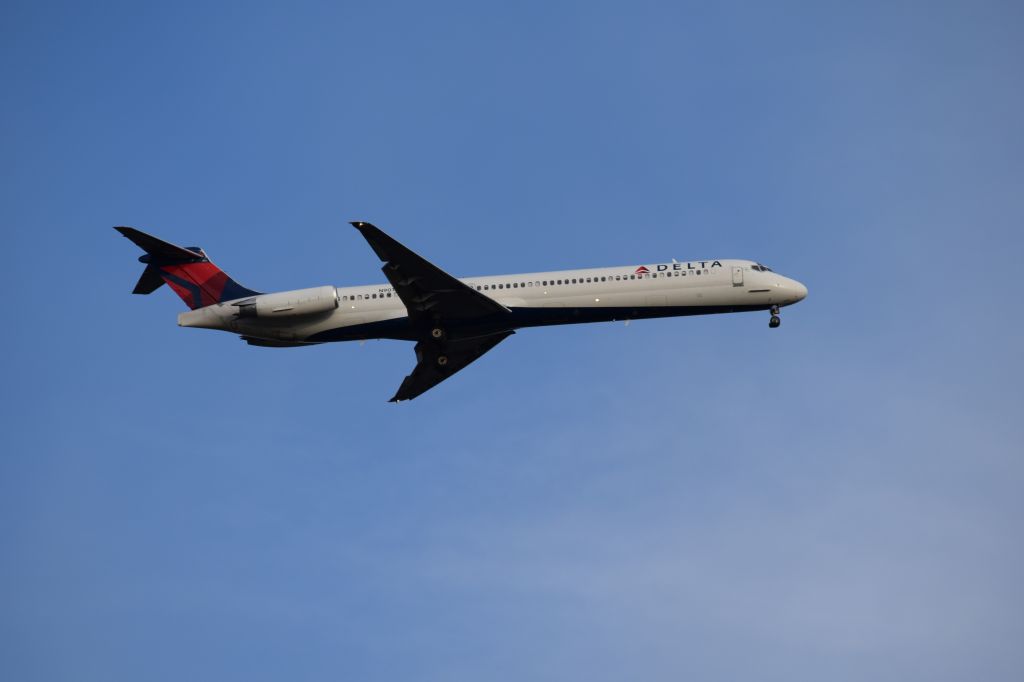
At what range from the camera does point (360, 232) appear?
36688 mm

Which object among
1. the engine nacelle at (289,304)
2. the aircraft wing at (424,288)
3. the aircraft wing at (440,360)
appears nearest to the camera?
the aircraft wing at (424,288)

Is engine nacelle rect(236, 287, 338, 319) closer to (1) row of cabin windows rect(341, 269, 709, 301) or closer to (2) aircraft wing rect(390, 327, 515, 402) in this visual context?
(1) row of cabin windows rect(341, 269, 709, 301)

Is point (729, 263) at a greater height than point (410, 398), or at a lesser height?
greater

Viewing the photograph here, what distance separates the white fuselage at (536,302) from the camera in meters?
40.2

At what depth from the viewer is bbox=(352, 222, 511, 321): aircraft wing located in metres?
37.4

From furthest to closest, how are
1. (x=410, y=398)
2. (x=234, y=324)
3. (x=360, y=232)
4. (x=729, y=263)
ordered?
(x=410, y=398)
(x=729, y=263)
(x=234, y=324)
(x=360, y=232)

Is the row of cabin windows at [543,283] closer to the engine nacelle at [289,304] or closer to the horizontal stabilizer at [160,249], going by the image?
the engine nacelle at [289,304]

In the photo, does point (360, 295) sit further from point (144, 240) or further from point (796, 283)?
point (796, 283)

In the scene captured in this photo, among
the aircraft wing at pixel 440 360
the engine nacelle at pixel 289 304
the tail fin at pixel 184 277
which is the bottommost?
the aircraft wing at pixel 440 360

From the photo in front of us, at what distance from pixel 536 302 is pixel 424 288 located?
176 inches

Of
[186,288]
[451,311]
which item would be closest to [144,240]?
[186,288]

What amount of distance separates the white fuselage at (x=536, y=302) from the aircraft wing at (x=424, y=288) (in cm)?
97

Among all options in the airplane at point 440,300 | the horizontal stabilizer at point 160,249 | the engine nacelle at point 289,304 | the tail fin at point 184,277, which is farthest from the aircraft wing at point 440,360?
the horizontal stabilizer at point 160,249

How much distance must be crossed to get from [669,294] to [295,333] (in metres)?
14.2
